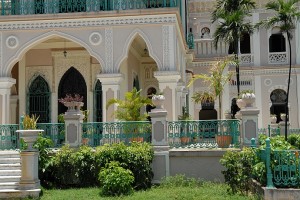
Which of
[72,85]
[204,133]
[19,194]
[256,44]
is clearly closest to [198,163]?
[204,133]

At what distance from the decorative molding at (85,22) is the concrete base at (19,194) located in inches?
247

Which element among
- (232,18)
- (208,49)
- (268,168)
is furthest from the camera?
(208,49)

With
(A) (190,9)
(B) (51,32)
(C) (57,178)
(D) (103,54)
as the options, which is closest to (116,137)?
(C) (57,178)

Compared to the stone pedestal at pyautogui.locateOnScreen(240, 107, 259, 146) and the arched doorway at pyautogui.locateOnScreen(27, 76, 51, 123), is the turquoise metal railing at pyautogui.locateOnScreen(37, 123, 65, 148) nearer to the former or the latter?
the arched doorway at pyautogui.locateOnScreen(27, 76, 51, 123)

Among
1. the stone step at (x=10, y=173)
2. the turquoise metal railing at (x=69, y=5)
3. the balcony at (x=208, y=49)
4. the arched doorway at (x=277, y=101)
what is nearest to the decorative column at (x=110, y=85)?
the turquoise metal railing at (x=69, y=5)

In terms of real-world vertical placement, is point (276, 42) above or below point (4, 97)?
above

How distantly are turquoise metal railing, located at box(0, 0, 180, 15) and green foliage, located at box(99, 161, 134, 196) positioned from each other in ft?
20.8

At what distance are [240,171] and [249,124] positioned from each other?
177 centimetres

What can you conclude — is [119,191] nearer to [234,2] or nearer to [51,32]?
[51,32]

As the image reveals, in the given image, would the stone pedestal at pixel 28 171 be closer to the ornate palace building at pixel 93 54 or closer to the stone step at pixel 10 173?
the stone step at pixel 10 173

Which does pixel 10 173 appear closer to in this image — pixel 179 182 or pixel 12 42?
pixel 179 182

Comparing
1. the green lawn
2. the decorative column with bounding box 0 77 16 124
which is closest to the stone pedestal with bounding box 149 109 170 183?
the green lawn

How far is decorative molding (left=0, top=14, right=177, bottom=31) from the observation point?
14359mm

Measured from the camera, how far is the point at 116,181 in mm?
10516
